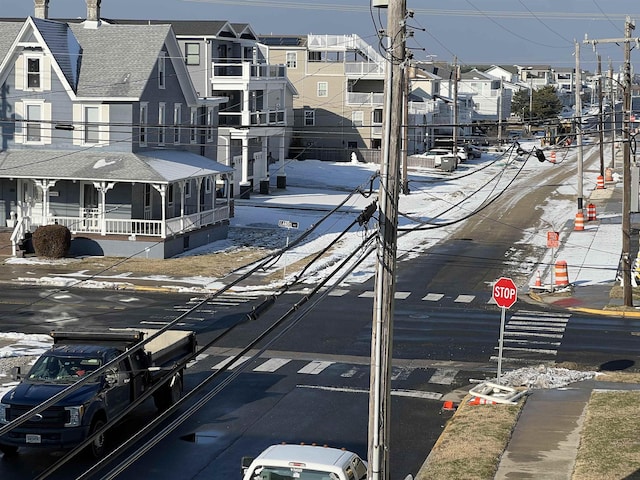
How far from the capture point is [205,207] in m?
52.4

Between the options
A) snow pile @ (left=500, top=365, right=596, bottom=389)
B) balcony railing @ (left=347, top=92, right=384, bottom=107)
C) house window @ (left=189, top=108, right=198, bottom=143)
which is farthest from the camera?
balcony railing @ (left=347, top=92, right=384, bottom=107)

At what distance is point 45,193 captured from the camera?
4612cm

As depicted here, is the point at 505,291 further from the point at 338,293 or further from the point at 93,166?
the point at 93,166

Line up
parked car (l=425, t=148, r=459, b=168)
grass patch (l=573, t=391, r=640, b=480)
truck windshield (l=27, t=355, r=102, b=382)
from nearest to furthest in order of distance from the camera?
grass patch (l=573, t=391, r=640, b=480) < truck windshield (l=27, t=355, r=102, b=382) < parked car (l=425, t=148, r=459, b=168)

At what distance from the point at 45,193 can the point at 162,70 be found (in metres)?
8.10

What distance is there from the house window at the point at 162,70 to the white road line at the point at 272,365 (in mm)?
25123

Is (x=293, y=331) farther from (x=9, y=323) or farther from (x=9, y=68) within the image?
(x=9, y=68)

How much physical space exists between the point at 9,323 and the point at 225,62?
38588mm

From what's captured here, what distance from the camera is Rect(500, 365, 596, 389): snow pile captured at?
81.2 feet

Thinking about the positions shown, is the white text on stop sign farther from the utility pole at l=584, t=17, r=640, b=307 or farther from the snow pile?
the utility pole at l=584, t=17, r=640, b=307

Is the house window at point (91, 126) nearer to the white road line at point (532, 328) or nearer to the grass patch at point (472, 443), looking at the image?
the white road line at point (532, 328)

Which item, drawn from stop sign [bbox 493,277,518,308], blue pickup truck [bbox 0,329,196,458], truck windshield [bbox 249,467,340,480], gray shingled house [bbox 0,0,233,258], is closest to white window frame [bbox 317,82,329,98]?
gray shingled house [bbox 0,0,233,258]

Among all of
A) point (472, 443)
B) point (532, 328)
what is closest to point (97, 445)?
point (472, 443)

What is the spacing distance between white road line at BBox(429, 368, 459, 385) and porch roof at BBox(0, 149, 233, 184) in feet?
69.1
